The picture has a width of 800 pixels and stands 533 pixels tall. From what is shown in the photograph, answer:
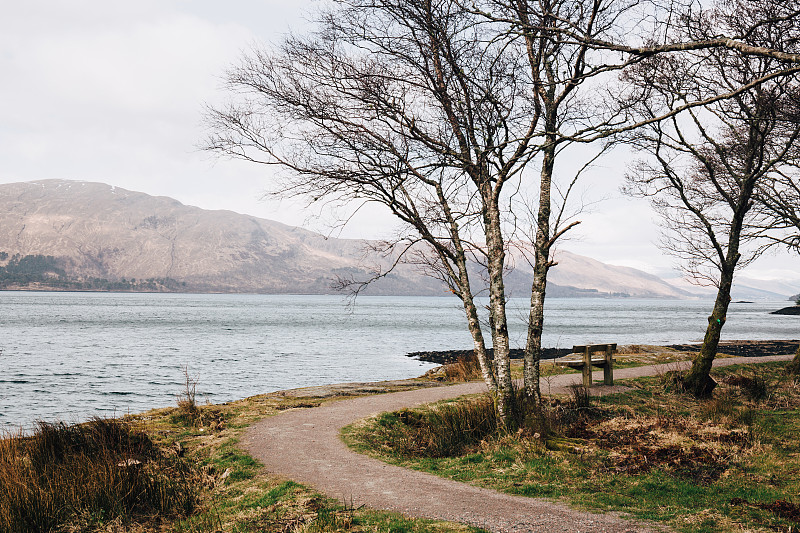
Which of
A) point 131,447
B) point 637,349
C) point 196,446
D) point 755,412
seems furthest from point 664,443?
point 637,349

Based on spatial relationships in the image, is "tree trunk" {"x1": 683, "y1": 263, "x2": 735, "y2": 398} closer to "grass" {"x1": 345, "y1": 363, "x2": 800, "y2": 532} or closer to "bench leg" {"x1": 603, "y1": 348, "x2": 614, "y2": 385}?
"grass" {"x1": 345, "y1": 363, "x2": 800, "y2": 532}

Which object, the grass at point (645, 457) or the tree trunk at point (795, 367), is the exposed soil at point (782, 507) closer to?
the grass at point (645, 457)

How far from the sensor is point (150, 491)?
26.9 feet

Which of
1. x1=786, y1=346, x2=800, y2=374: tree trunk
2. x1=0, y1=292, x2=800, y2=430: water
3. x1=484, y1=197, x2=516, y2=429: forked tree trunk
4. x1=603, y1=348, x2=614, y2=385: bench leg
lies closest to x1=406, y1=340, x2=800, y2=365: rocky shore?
x1=0, y1=292, x2=800, y2=430: water

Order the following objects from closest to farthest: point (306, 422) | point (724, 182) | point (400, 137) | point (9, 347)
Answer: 1. point (400, 137)
2. point (306, 422)
3. point (724, 182)
4. point (9, 347)

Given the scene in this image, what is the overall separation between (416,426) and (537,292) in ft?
13.1

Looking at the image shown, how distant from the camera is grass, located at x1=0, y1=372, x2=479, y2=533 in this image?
21.6ft

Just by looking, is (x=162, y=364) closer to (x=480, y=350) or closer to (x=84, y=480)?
(x=84, y=480)

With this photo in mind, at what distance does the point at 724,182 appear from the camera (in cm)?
1802

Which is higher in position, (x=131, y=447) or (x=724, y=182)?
(x=724, y=182)

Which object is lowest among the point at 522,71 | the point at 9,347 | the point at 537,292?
the point at 9,347

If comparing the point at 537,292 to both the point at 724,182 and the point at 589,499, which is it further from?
the point at 724,182

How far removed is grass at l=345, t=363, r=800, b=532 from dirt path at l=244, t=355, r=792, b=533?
506 millimetres

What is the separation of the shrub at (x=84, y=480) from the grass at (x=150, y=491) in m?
0.01
